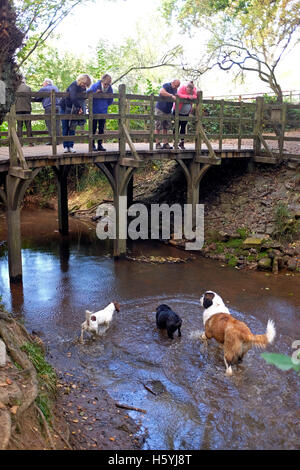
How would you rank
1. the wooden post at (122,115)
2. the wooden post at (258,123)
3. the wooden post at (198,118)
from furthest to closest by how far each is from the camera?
the wooden post at (258,123)
the wooden post at (198,118)
the wooden post at (122,115)

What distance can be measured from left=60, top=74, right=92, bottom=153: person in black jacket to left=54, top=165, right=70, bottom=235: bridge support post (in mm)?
3106

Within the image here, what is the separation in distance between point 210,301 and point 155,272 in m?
4.13

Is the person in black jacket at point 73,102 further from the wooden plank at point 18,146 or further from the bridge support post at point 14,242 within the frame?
the bridge support post at point 14,242

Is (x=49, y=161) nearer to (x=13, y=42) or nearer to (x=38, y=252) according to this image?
(x=38, y=252)

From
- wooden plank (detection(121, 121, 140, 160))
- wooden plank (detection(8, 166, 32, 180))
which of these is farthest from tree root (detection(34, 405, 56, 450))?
wooden plank (detection(121, 121, 140, 160))

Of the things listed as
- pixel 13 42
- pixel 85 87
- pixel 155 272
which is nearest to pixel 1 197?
pixel 85 87

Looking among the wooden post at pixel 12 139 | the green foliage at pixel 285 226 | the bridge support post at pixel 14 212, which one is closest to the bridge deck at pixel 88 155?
the wooden post at pixel 12 139

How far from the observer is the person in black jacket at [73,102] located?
10.1 metres

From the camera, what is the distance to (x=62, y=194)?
14.0 meters

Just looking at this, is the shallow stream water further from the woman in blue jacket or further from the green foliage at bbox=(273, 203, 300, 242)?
the woman in blue jacket

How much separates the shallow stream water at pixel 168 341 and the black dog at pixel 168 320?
0.59 feet

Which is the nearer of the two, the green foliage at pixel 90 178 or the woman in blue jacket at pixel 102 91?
the woman in blue jacket at pixel 102 91

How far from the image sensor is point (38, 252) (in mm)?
12711

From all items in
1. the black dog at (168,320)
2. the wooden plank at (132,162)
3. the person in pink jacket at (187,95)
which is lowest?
the black dog at (168,320)
